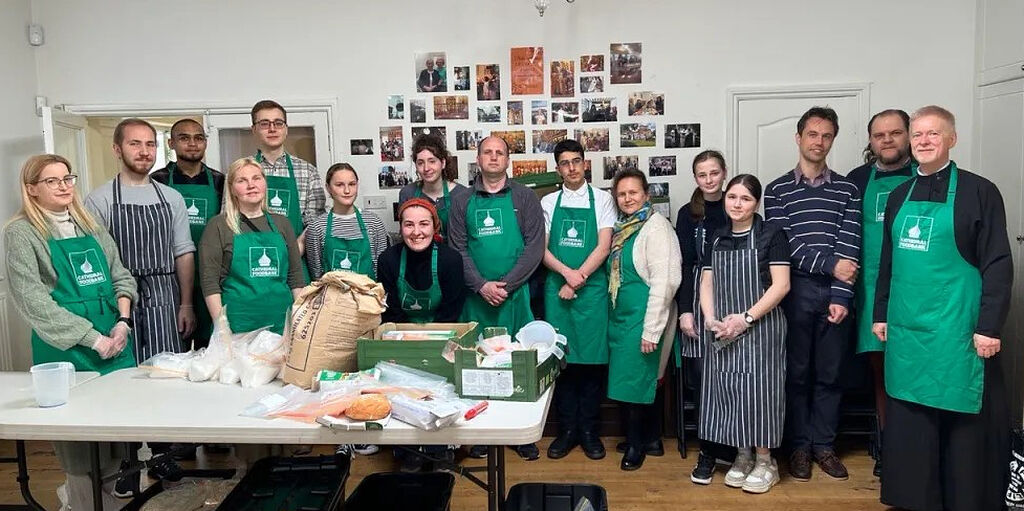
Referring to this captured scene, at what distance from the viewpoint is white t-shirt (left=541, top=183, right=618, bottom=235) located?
3539 millimetres

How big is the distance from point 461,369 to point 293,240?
4.37ft

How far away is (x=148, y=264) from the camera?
3.09m

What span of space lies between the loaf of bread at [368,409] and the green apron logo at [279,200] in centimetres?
183

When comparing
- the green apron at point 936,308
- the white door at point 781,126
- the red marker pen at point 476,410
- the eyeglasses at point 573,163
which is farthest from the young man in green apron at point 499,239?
the white door at point 781,126

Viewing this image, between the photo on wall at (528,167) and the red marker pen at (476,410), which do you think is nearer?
the red marker pen at (476,410)

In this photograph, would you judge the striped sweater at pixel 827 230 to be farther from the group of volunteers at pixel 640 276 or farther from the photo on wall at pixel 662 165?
the photo on wall at pixel 662 165

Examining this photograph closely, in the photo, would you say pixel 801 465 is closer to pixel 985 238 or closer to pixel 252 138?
pixel 985 238

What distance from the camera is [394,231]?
183 inches

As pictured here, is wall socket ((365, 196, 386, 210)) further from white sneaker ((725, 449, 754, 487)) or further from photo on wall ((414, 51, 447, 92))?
white sneaker ((725, 449, 754, 487))

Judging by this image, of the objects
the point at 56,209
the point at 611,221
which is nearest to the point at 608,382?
the point at 611,221

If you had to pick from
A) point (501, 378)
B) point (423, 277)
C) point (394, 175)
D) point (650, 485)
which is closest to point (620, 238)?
point (423, 277)

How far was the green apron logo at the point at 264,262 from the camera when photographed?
296cm

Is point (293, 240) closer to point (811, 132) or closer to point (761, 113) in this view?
point (811, 132)

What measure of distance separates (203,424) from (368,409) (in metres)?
0.46
